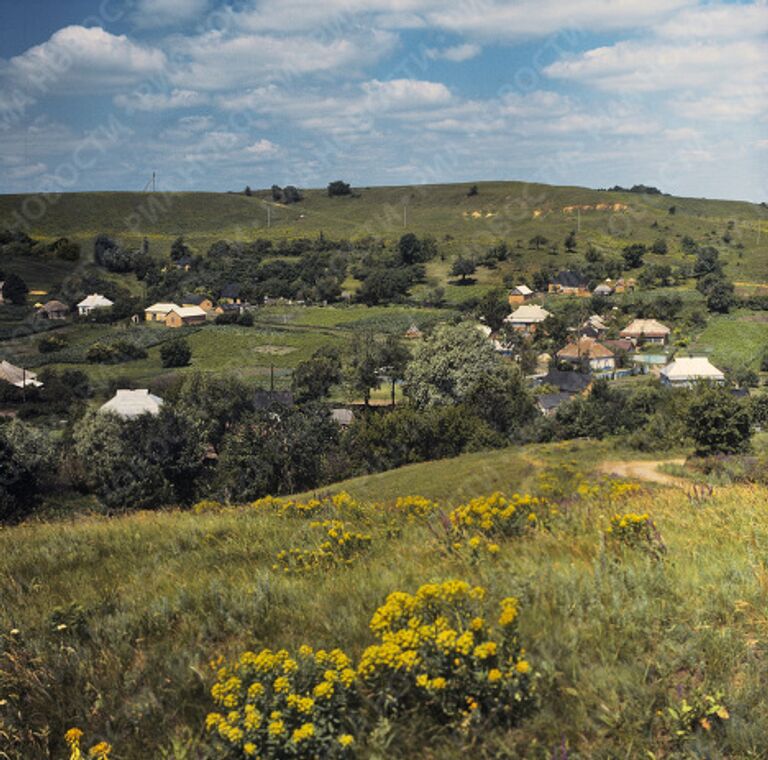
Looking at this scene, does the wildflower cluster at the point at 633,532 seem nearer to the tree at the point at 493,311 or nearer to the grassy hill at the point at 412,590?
the grassy hill at the point at 412,590

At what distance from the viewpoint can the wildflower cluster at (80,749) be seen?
3.43 meters

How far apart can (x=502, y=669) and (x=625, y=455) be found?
29.6 m

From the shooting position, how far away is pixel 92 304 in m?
98.8

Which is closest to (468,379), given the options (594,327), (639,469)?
(639,469)

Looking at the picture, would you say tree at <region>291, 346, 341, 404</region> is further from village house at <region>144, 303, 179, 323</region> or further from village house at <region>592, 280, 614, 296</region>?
village house at <region>592, 280, 614, 296</region>

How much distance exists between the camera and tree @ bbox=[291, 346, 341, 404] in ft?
207

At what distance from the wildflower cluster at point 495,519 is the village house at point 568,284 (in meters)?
111

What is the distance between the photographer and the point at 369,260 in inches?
4985

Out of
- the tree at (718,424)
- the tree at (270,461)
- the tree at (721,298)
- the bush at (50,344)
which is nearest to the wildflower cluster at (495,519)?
the tree at (718,424)

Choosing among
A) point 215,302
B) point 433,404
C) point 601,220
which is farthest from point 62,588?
point 601,220

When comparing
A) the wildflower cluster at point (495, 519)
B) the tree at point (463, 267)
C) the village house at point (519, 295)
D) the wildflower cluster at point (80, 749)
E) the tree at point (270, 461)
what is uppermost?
the tree at point (463, 267)

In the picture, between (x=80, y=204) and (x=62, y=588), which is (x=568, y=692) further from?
(x=80, y=204)

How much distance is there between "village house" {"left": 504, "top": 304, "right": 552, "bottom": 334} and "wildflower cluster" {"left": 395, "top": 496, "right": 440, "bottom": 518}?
8861 cm

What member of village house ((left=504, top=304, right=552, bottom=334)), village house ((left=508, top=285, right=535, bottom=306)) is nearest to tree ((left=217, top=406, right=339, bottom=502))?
village house ((left=504, top=304, right=552, bottom=334))
